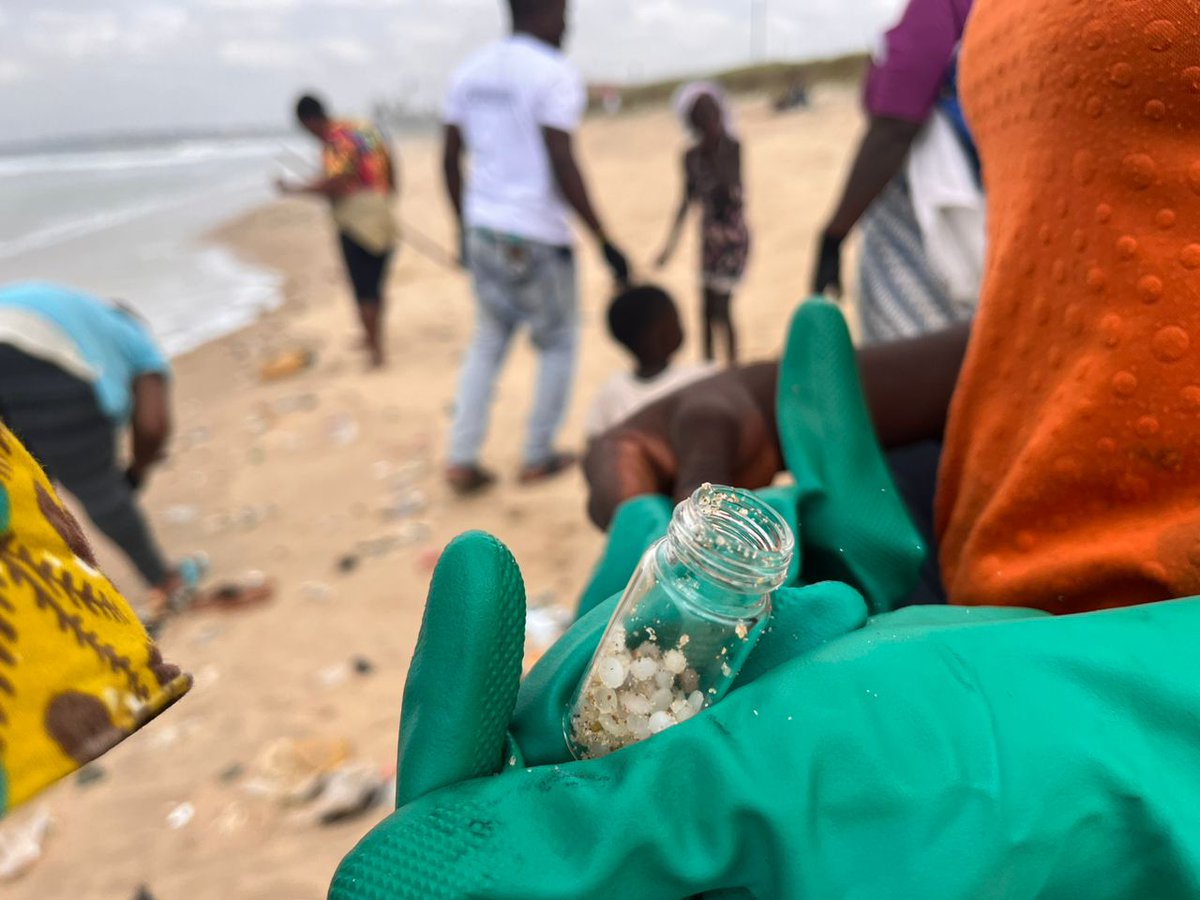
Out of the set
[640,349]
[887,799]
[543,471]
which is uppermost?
[887,799]

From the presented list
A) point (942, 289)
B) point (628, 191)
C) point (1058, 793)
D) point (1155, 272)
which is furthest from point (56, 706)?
point (628, 191)

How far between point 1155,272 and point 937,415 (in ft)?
1.43

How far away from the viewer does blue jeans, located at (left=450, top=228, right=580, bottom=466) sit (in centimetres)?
347

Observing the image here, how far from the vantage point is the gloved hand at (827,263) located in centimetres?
258

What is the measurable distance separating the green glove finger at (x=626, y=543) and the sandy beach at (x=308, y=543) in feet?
4.58

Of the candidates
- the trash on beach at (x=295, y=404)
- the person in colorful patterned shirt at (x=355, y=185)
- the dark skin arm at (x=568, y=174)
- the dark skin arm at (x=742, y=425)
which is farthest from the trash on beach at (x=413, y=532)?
the person in colorful patterned shirt at (x=355, y=185)

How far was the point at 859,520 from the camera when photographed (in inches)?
34.7

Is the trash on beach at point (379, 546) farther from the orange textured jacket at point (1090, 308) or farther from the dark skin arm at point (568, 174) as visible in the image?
the orange textured jacket at point (1090, 308)

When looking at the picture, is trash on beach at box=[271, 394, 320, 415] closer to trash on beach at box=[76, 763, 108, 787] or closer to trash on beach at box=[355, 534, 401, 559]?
trash on beach at box=[355, 534, 401, 559]

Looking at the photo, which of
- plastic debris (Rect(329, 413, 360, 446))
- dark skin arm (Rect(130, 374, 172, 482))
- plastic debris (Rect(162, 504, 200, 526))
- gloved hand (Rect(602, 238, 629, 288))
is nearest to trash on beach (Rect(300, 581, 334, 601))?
dark skin arm (Rect(130, 374, 172, 482))

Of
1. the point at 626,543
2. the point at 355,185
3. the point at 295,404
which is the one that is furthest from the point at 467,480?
the point at 626,543

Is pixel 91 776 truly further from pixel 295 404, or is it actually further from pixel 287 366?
Result: pixel 287 366

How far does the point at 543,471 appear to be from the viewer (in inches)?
151

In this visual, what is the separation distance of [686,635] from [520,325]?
3098 mm
